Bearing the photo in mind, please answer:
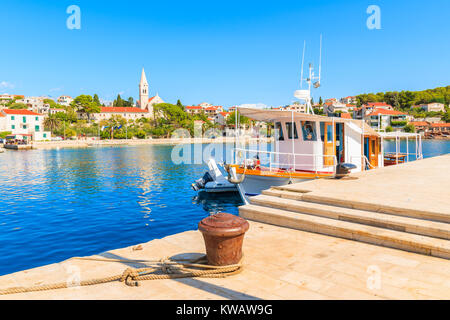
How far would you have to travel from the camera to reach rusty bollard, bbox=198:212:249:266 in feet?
15.2

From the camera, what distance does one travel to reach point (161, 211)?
16.2 meters

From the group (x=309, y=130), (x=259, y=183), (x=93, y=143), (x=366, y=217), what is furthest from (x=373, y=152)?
(x=93, y=143)

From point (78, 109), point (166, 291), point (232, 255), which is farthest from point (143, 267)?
point (78, 109)

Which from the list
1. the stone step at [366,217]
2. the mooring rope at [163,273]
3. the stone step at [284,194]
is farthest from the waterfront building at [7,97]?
the mooring rope at [163,273]

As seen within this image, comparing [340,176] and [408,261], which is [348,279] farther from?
[340,176]

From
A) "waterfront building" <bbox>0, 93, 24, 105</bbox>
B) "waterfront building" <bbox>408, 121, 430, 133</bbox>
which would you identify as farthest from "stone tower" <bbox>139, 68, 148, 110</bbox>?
"waterfront building" <bbox>408, 121, 430, 133</bbox>

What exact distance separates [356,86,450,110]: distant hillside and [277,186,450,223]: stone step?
181 meters

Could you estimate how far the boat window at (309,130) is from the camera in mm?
15800

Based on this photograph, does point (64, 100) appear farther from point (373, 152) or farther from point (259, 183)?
point (259, 183)

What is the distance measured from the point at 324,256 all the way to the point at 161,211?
39.6 ft

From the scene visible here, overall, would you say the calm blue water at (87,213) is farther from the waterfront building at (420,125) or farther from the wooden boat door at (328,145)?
the waterfront building at (420,125)

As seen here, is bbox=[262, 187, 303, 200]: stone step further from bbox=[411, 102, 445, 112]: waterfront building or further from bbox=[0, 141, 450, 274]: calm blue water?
bbox=[411, 102, 445, 112]: waterfront building

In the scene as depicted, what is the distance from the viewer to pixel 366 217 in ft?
21.2

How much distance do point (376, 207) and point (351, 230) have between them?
121 cm
